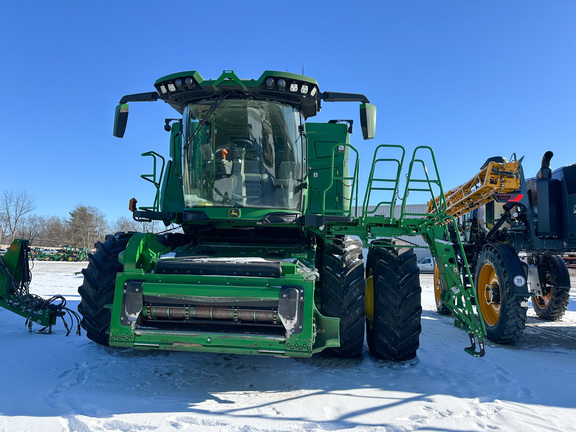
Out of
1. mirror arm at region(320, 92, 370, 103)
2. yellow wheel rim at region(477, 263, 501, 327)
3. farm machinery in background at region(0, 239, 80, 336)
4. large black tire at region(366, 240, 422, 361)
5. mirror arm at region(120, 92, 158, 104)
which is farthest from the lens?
yellow wheel rim at region(477, 263, 501, 327)

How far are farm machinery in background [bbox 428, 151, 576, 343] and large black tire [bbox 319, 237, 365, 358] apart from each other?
2.21 m

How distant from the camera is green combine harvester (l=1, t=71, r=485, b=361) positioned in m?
4.02

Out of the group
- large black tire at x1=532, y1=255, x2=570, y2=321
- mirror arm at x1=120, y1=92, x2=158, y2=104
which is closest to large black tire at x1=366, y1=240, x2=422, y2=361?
mirror arm at x1=120, y1=92, x2=158, y2=104

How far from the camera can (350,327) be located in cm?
460

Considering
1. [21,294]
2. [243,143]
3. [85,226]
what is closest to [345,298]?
[243,143]

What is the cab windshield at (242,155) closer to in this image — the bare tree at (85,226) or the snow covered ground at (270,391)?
the snow covered ground at (270,391)

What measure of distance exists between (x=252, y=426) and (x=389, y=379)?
1.89 metres

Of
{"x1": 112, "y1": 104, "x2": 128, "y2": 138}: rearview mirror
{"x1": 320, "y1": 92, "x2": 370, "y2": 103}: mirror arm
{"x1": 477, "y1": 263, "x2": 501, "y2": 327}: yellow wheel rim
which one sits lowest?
{"x1": 477, "y1": 263, "x2": 501, "y2": 327}: yellow wheel rim

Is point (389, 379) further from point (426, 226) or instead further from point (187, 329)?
point (187, 329)

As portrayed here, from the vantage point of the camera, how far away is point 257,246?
5.36m

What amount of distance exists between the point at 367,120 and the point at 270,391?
329 centimetres

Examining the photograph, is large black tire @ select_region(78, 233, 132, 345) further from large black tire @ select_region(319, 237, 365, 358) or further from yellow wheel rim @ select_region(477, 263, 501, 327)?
yellow wheel rim @ select_region(477, 263, 501, 327)

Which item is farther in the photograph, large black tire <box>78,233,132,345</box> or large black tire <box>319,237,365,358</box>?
large black tire <box>78,233,132,345</box>

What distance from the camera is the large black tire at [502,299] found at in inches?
259
